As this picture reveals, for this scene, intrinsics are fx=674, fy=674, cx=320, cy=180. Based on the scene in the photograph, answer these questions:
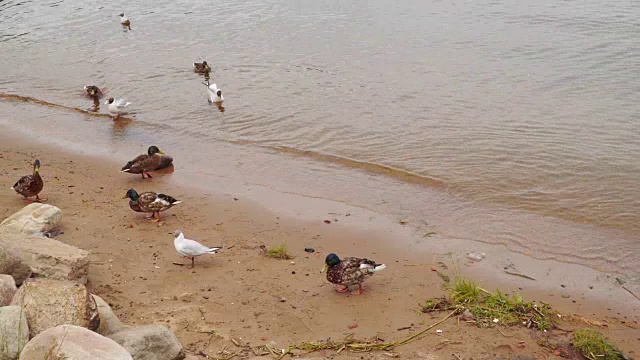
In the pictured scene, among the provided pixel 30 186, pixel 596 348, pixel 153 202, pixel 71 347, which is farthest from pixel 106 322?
pixel 30 186

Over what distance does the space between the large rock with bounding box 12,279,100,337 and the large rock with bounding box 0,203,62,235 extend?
3095mm

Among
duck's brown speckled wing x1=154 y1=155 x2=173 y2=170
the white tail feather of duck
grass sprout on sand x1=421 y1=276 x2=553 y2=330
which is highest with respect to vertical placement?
the white tail feather of duck

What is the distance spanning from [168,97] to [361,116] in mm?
5600

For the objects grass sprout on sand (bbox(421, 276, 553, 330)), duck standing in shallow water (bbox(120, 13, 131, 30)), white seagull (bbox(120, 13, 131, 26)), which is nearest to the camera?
grass sprout on sand (bbox(421, 276, 553, 330))

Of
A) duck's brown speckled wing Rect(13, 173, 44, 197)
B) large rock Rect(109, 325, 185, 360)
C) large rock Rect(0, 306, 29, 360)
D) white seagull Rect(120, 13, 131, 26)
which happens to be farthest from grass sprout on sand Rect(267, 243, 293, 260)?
white seagull Rect(120, 13, 131, 26)

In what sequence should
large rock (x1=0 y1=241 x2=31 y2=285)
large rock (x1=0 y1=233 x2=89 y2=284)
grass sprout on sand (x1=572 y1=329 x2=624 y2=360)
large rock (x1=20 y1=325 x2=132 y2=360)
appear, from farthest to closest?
1. large rock (x1=0 y1=233 x2=89 y2=284)
2. large rock (x1=0 y1=241 x2=31 y2=285)
3. grass sprout on sand (x1=572 y1=329 x2=624 y2=360)
4. large rock (x1=20 y1=325 x2=132 y2=360)

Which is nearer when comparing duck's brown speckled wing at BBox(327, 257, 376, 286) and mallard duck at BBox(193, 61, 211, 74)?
duck's brown speckled wing at BBox(327, 257, 376, 286)

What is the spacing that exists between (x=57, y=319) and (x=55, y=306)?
0.13 metres

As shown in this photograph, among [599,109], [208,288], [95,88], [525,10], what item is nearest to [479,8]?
[525,10]

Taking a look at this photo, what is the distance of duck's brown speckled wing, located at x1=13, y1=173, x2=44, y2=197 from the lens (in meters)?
11.0

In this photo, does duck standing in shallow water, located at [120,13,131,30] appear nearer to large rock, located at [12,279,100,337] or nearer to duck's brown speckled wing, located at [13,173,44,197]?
duck's brown speckled wing, located at [13,173,44,197]

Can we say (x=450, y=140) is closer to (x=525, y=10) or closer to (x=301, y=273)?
(x=301, y=273)

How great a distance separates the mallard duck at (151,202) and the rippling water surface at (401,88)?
2.79 m

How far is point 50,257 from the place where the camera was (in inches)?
299
